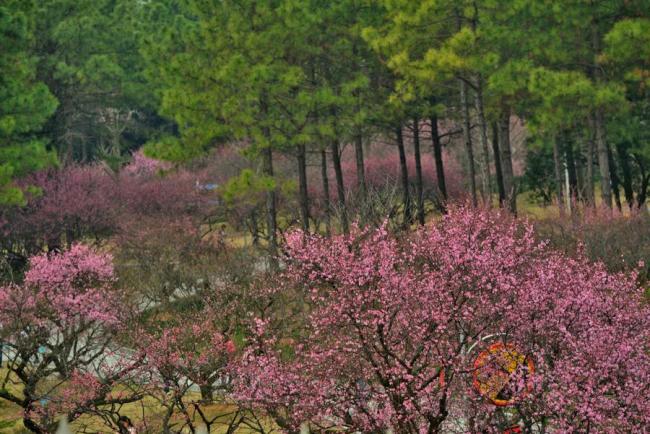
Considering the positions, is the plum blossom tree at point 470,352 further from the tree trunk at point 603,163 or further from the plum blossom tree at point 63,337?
the tree trunk at point 603,163

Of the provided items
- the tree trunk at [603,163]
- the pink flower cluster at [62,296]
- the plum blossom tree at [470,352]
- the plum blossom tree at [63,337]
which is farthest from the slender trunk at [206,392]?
the tree trunk at [603,163]

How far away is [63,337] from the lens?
22.3m

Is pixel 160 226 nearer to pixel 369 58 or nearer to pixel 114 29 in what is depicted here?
pixel 369 58

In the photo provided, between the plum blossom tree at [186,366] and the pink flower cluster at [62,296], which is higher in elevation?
the pink flower cluster at [62,296]

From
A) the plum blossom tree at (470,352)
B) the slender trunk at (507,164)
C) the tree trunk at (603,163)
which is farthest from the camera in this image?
the slender trunk at (507,164)

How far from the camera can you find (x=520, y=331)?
38.1 ft

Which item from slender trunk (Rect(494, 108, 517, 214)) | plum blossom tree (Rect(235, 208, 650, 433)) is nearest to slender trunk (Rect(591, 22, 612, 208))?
slender trunk (Rect(494, 108, 517, 214))

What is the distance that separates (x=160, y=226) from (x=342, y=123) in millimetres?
6744

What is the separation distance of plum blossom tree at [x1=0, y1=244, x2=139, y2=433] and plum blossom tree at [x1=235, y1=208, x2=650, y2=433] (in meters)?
5.34

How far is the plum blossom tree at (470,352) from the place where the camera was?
35.1 feet

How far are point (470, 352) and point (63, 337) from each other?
1299cm

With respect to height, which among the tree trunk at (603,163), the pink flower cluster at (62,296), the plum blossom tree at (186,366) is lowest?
the plum blossom tree at (186,366)

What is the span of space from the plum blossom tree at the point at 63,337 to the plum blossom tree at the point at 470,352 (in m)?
5.34

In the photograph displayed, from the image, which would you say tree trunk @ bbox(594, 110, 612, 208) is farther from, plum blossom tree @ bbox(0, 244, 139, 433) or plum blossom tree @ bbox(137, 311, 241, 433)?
plum blossom tree @ bbox(0, 244, 139, 433)
